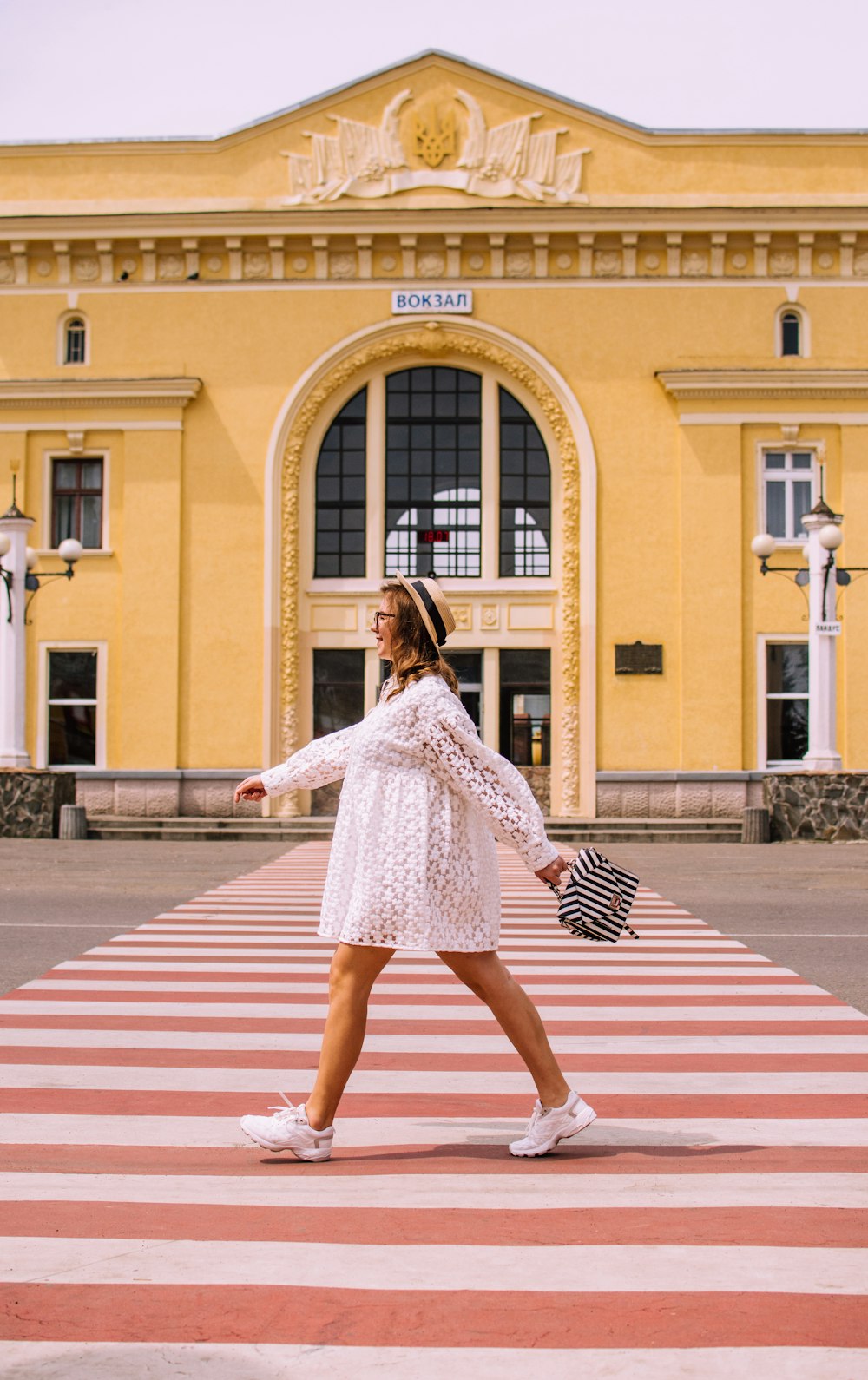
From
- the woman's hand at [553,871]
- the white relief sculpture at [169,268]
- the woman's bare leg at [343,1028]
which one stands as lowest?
the woman's bare leg at [343,1028]

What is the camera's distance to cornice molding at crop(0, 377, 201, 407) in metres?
28.0

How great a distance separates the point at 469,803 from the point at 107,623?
80.1 ft

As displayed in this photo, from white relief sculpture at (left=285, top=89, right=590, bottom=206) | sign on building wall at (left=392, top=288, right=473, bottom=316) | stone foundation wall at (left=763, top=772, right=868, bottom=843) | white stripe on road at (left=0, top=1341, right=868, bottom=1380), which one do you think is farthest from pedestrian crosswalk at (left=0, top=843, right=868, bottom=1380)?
white relief sculpture at (left=285, top=89, right=590, bottom=206)

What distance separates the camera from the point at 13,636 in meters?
24.4

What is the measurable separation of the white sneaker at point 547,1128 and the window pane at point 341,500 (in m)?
24.1

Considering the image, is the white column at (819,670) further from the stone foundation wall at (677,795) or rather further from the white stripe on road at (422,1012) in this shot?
the white stripe on road at (422,1012)

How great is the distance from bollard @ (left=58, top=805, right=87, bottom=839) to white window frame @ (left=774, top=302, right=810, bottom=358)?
1539 cm

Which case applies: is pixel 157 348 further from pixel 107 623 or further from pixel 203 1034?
pixel 203 1034

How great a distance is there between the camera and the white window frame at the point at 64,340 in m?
28.7

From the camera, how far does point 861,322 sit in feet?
92.1

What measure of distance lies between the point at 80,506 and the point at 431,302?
7855 mm

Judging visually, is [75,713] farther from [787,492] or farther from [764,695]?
[787,492]

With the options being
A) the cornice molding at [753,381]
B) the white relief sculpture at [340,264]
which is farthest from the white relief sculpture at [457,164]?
the cornice molding at [753,381]

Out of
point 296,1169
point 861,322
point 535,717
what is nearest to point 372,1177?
point 296,1169
